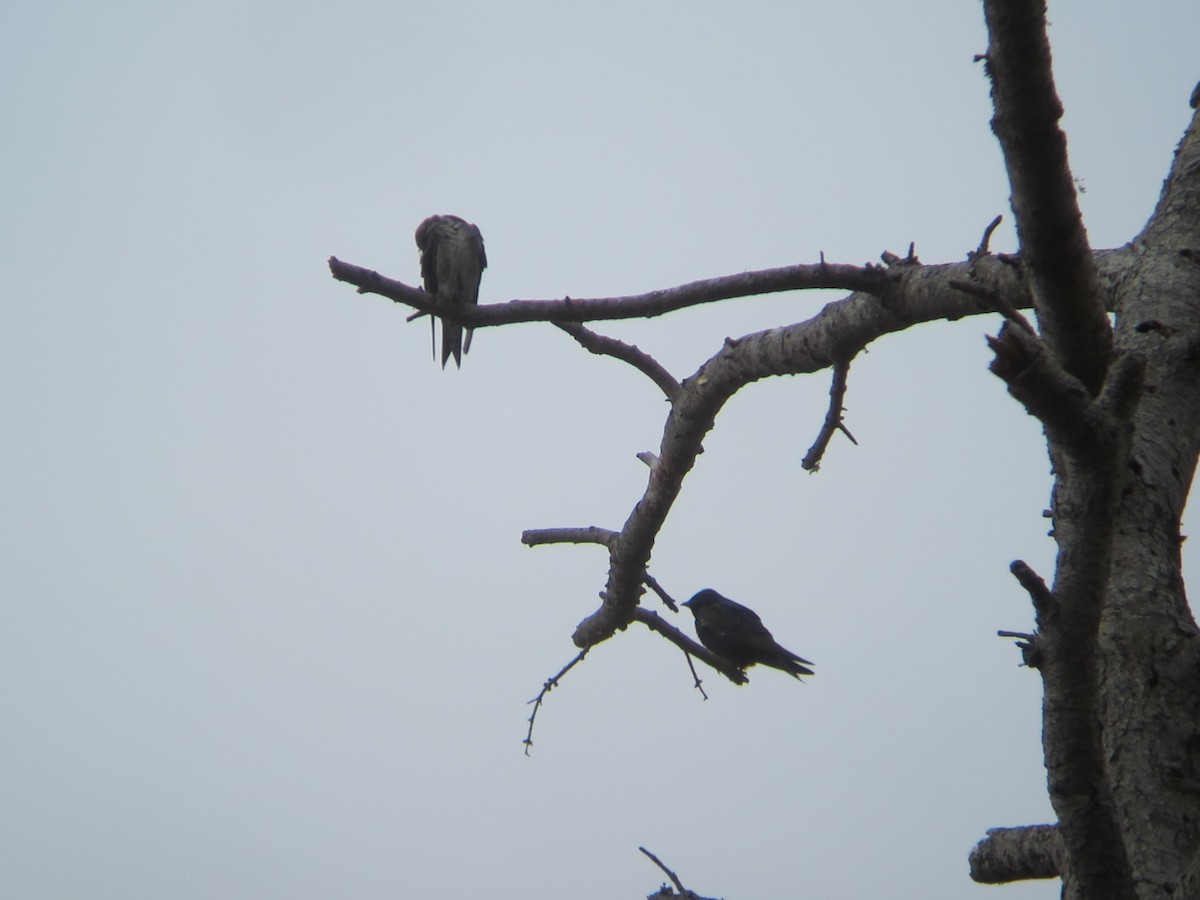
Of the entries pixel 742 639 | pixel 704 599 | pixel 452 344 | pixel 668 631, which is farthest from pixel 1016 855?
pixel 452 344

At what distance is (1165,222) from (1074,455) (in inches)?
59.1

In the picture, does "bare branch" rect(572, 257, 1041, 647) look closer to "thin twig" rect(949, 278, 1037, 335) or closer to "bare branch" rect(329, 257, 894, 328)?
"bare branch" rect(329, 257, 894, 328)

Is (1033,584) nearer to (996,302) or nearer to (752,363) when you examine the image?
(996,302)

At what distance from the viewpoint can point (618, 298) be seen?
3.16 m

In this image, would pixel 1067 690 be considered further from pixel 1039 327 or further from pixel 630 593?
pixel 630 593

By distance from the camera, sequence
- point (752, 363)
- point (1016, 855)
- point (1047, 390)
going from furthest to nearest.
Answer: point (752, 363), point (1016, 855), point (1047, 390)

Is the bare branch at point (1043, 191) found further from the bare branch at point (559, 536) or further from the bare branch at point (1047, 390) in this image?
the bare branch at point (559, 536)

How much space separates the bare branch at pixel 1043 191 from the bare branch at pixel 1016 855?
4.23 ft

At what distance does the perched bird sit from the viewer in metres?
6.57

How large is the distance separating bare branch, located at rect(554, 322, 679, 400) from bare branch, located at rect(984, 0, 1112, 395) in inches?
86.0

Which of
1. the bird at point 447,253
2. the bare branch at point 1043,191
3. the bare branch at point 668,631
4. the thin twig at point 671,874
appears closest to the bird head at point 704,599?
the bare branch at point 668,631

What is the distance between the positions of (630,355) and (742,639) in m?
3.03

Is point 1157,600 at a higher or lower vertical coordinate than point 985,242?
lower

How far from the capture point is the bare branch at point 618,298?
118 inches
